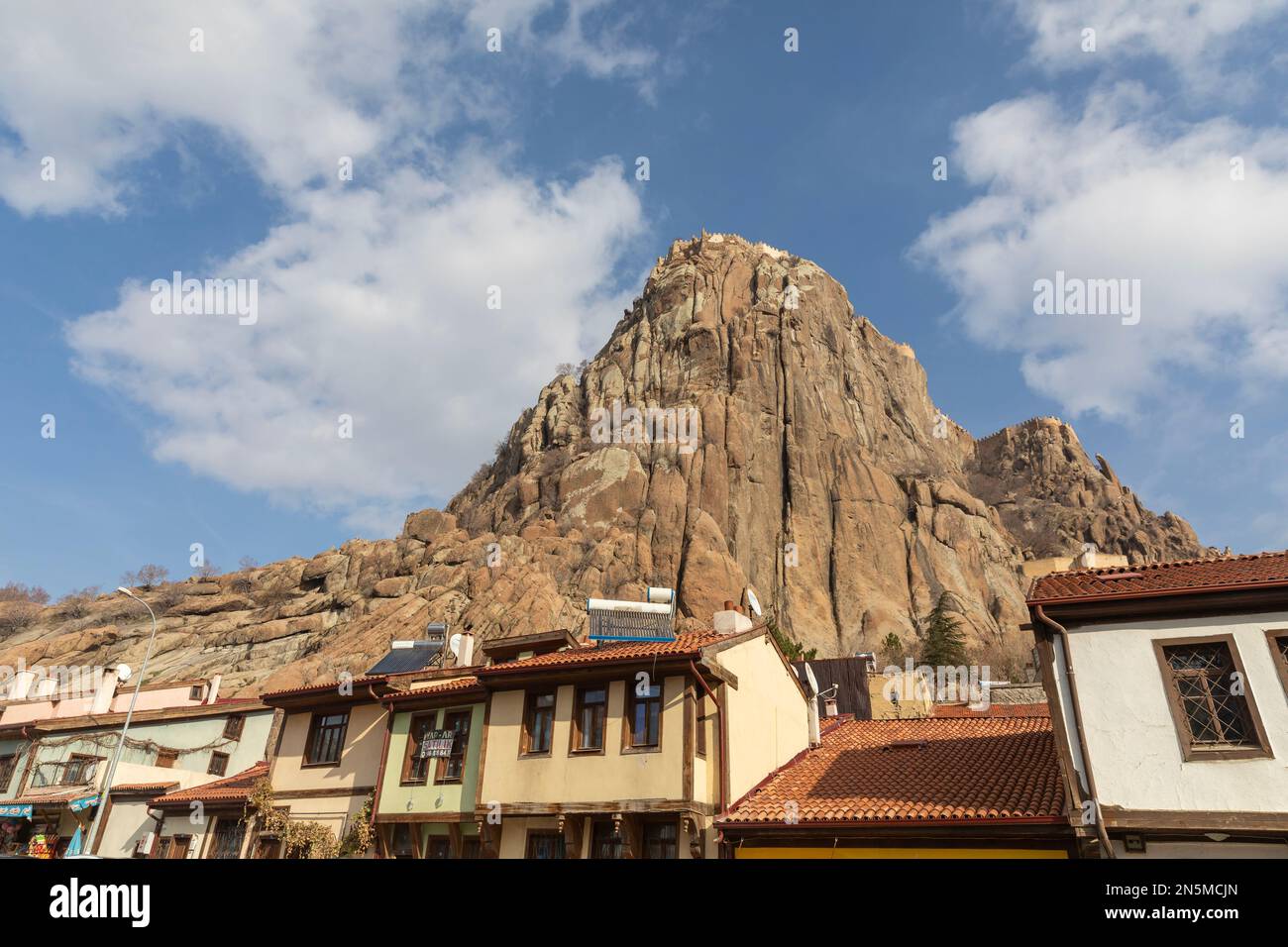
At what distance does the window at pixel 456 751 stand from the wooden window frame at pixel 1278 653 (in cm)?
1834

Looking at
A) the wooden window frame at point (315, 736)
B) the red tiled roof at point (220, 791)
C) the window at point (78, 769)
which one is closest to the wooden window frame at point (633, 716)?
the wooden window frame at point (315, 736)

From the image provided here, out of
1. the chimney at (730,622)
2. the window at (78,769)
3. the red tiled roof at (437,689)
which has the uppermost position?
the chimney at (730,622)

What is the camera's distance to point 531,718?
21.6 m

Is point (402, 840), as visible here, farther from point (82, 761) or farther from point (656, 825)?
point (82, 761)

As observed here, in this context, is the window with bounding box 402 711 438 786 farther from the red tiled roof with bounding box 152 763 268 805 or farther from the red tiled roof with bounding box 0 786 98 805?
the red tiled roof with bounding box 0 786 98 805

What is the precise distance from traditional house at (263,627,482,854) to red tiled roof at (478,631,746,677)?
4.62 meters

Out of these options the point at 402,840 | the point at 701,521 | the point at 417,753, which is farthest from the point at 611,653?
the point at 701,521

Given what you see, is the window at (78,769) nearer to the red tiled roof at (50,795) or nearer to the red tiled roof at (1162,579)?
the red tiled roof at (50,795)

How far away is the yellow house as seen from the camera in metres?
19.2

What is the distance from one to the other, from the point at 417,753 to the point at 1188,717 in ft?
61.6

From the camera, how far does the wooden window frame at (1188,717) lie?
13.9 meters
